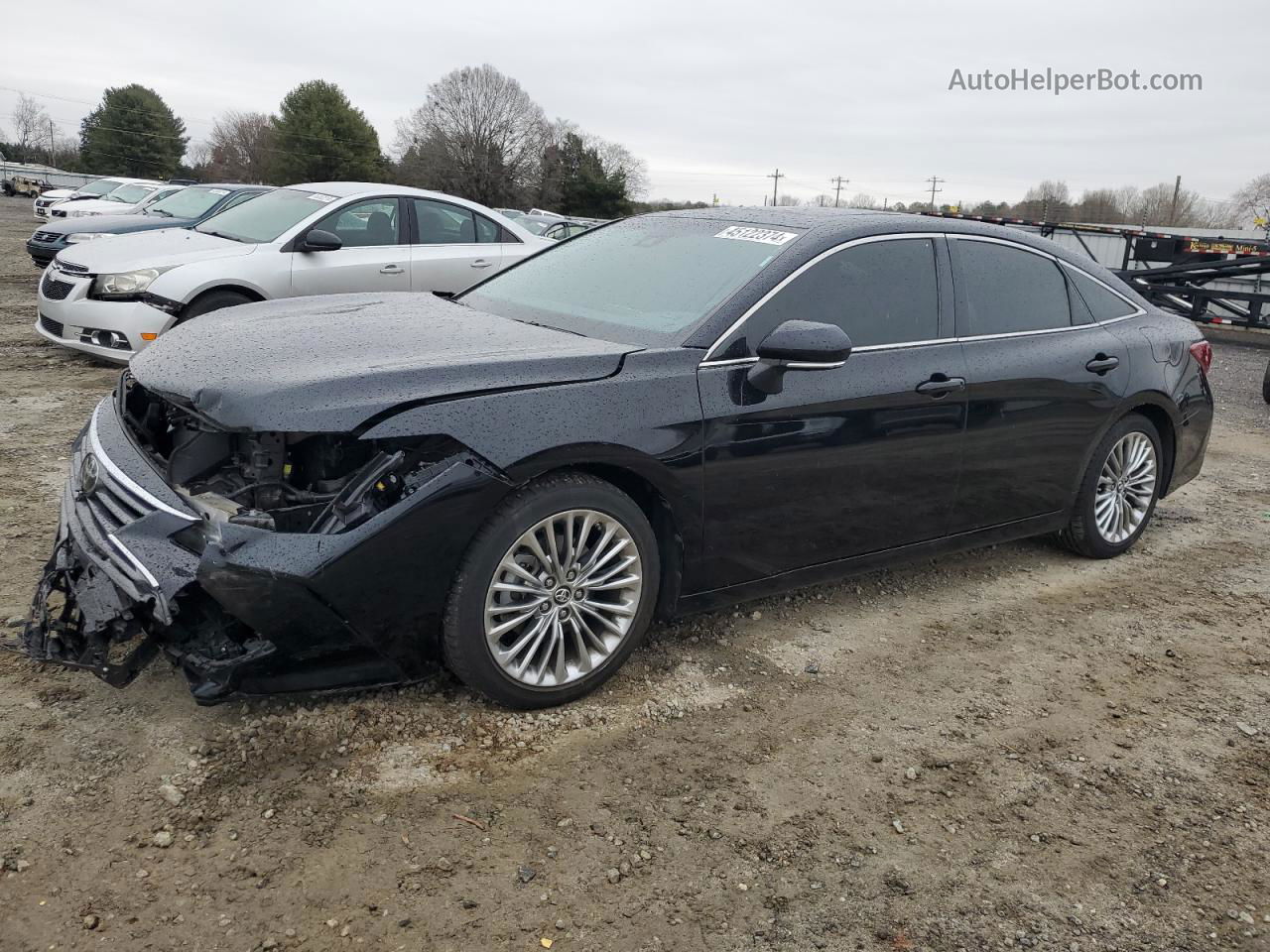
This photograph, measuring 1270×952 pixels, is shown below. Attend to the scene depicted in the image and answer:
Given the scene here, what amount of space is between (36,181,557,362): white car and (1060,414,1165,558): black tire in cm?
393

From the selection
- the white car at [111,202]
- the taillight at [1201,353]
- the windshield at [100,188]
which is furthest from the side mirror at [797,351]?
the windshield at [100,188]

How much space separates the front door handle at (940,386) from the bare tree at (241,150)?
257 feet

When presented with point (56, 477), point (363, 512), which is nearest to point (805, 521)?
point (363, 512)

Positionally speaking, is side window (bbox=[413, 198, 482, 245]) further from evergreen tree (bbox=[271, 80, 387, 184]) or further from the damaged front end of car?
evergreen tree (bbox=[271, 80, 387, 184])

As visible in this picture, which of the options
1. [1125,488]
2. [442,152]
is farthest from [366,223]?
[442,152]

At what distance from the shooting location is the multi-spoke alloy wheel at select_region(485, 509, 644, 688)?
3.09m

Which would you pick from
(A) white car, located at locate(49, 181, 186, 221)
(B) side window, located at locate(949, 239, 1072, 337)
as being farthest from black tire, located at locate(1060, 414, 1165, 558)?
(A) white car, located at locate(49, 181, 186, 221)

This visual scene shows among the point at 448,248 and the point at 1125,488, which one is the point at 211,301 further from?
the point at 1125,488

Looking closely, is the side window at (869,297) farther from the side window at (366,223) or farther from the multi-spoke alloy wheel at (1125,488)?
the side window at (366,223)

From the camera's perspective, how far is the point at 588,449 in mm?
3131

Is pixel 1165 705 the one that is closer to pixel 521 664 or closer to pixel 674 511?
pixel 674 511

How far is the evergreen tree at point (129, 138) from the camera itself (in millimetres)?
73812

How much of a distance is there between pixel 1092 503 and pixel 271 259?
19.9ft

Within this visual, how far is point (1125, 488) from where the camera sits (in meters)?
5.13
